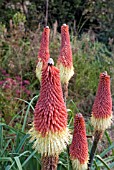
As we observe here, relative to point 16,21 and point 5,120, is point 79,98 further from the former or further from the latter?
point 16,21

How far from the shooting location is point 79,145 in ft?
8.14

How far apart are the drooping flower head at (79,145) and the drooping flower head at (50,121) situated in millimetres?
142

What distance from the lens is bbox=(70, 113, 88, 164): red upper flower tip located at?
94.6 inches

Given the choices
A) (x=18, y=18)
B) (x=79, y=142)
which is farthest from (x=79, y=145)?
(x=18, y=18)

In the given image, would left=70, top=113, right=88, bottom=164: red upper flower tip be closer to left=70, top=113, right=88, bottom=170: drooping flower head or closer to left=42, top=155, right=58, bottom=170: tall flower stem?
left=70, top=113, right=88, bottom=170: drooping flower head

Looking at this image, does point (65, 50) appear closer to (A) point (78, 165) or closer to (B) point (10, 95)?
(A) point (78, 165)

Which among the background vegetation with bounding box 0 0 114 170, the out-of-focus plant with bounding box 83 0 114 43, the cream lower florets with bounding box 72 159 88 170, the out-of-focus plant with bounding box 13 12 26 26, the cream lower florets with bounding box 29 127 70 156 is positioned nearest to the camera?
the cream lower florets with bounding box 29 127 70 156

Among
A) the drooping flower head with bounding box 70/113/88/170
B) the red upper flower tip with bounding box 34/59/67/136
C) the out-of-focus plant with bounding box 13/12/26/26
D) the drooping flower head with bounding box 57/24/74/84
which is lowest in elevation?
the drooping flower head with bounding box 70/113/88/170

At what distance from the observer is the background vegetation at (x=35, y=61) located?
4.44 m

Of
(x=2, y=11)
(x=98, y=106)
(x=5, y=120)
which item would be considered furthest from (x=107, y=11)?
(x=98, y=106)

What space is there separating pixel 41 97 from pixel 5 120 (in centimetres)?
Result: 318

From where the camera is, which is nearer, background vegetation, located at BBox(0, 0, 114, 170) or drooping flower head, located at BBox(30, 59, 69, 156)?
drooping flower head, located at BBox(30, 59, 69, 156)

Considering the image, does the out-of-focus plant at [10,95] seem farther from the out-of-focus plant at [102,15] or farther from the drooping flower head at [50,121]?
the out-of-focus plant at [102,15]

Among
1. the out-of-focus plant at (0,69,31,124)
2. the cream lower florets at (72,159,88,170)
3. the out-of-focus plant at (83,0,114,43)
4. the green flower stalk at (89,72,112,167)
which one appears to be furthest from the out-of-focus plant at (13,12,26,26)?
the cream lower florets at (72,159,88,170)
